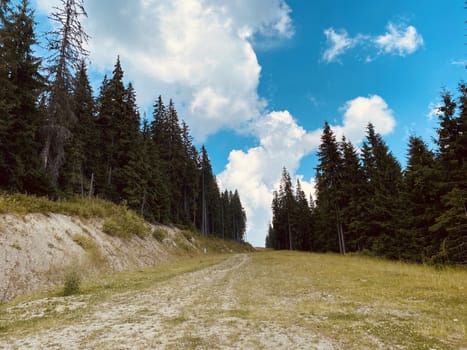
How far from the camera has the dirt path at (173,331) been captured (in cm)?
471

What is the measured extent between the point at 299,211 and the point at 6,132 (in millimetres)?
61653

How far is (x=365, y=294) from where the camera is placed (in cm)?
862

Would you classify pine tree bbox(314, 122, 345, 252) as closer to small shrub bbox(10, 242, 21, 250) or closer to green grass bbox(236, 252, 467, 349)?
green grass bbox(236, 252, 467, 349)

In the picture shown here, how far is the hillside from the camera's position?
10.9 metres

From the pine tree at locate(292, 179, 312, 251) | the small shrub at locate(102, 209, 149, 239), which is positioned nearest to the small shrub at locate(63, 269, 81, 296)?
the small shrub at locate(102, 209, 149, 239)

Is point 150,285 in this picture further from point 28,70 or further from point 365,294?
point 28,70

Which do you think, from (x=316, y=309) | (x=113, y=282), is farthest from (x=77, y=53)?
(x=316, y=309)

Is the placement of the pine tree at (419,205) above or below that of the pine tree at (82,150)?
below

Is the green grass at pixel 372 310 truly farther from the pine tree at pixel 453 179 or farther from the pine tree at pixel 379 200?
the pine tree at pixel 379 200

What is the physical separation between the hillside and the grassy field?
2112mm

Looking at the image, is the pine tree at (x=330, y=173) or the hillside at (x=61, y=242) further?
the pine tree at (x=330, y=173)

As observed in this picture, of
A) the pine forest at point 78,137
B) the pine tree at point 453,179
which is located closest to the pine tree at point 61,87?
the pine forest at point 78,137

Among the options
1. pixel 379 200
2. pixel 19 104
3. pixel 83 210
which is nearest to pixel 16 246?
pixel 83 210

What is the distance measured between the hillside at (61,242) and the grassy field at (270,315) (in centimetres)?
211
